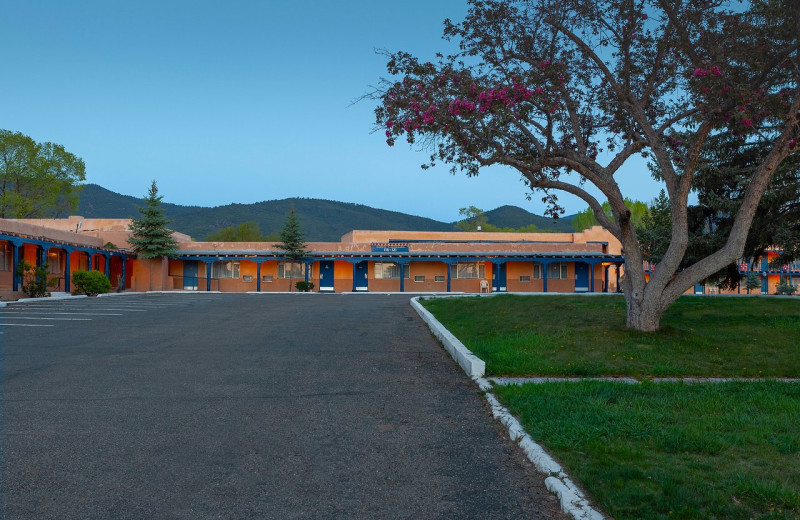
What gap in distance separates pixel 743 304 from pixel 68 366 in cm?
1895

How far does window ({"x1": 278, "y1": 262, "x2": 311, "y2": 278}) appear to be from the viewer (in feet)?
136

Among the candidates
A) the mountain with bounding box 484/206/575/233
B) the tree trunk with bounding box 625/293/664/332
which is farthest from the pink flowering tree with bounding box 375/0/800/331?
the mountain with bounding box 484/206/575/233

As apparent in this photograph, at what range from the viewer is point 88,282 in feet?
93.2

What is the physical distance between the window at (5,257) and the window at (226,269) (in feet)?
49.6

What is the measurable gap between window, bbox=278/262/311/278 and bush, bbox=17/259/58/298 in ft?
54.5

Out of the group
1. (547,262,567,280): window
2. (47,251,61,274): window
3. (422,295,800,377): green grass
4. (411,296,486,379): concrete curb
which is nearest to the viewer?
(411,296,486,379): concrete curb

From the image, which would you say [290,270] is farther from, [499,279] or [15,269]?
[15,269]

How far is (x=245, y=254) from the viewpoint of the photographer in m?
39.9

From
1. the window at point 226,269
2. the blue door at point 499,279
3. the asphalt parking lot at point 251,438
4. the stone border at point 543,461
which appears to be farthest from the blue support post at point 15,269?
the blue door at point 499,279

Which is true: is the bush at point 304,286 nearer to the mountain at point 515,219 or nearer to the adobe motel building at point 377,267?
the adobe motel building at point 377,267

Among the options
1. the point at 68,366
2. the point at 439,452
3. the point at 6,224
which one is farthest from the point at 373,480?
the point at 6,224

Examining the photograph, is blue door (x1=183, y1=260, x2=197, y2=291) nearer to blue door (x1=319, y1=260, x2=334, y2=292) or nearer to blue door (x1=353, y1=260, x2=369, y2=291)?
blue door (x1=319, y1=260, x2=334, y2=292)

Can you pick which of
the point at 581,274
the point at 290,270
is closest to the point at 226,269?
the point at 290,270

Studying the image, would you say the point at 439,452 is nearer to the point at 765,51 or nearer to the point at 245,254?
the point at 765,51
